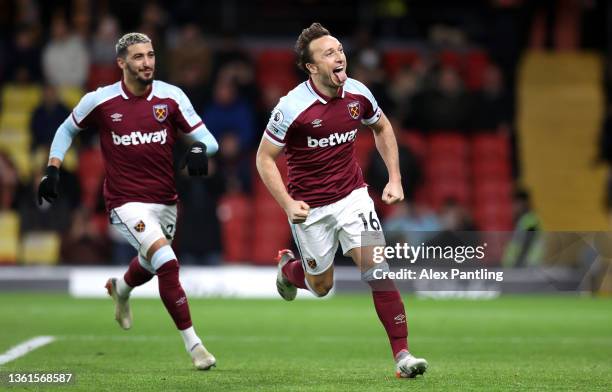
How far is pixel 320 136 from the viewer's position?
901 centimetres

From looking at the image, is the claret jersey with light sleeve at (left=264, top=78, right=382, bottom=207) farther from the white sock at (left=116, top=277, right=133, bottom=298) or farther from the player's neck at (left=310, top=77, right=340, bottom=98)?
the white sock at (left=116, top=277, right=133, bottom=298)

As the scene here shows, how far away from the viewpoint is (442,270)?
9.19m

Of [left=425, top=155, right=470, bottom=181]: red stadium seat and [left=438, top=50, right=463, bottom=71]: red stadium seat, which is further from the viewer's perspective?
[left=438, top=50, right=463, bottom=71]: red stadium seat

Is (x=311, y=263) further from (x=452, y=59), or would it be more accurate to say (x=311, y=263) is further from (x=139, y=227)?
(x=452, y=59)

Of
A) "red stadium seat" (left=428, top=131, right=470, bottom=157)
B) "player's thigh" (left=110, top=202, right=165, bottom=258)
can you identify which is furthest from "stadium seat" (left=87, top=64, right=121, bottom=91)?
"player's thigh" (left=110, top=202, right=165, bottom=258)

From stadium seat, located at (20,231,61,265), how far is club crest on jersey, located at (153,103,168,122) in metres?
9.27

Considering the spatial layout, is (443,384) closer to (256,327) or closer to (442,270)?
(442,270)

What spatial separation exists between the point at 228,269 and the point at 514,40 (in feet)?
21.4

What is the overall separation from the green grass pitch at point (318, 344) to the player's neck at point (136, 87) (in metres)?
2.04

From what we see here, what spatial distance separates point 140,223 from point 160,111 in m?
0.87

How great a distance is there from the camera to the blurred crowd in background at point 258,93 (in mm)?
18391

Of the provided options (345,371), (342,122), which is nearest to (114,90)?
(342,122)

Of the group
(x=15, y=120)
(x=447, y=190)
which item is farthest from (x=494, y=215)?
(x=15, y=120)

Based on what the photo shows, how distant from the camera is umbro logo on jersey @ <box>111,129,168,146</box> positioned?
9734 millimetres
